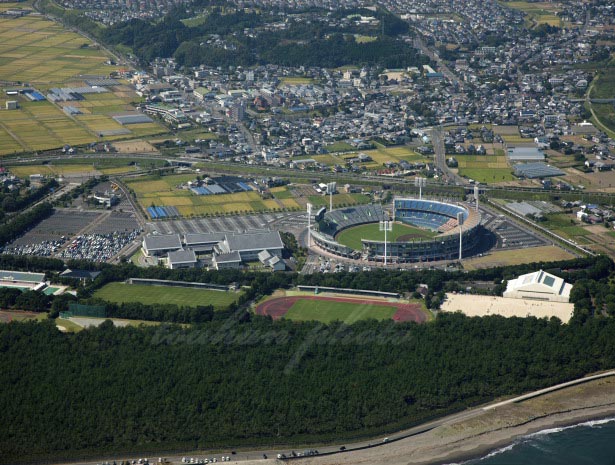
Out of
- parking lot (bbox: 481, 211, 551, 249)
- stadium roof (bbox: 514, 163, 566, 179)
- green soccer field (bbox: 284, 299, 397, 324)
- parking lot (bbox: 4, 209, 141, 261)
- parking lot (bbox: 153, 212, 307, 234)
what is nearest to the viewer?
green soccer field (bbox: 284, 299, 397, 324)

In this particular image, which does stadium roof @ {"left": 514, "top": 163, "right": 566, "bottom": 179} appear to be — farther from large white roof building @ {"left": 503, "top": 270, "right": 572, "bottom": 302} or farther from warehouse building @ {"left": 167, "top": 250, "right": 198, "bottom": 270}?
warehouse building @ {"left": 167, "top": 250, "right": 198, "bottom": 270}

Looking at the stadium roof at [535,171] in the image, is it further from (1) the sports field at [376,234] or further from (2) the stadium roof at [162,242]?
(2) the stadium roof at [162,242]

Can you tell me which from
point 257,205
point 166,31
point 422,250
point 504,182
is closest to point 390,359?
point 422,250

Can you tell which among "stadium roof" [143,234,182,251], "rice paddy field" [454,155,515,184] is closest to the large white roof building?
"stadium roof" [143,234,182,251]

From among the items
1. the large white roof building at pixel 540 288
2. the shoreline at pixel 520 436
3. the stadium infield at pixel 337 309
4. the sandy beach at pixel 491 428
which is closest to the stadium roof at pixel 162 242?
the stadium infield at pixel 337 309

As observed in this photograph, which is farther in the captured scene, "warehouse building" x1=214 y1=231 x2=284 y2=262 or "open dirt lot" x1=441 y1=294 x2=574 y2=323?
"warehouse building" x1=214 y1=231 x2=284 y2=262

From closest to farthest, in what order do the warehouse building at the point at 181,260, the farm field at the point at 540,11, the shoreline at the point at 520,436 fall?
1. the shoreline at the point at 520,436
2. the warehouse building at the point at 181,260
3. the farm field at the point at 540,11
